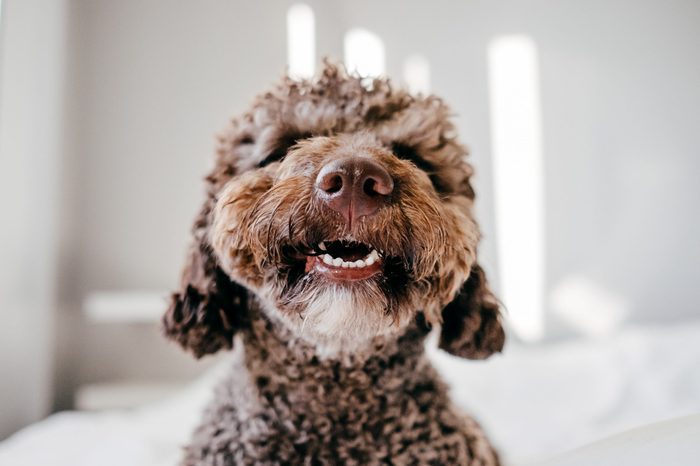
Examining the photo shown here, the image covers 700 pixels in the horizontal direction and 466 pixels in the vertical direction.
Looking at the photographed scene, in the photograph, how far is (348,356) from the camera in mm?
979

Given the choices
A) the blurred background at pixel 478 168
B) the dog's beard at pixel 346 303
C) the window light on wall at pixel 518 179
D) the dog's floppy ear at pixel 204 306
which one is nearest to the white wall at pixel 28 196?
the blurred background at pixel 478 168

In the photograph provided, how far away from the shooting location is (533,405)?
1868 millimetres

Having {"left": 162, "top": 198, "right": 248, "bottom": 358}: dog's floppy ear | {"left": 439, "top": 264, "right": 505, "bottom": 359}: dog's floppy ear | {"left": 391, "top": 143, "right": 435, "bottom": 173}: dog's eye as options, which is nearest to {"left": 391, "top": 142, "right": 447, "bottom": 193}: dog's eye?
{"left": 391, "top": 143, "right": 435, "bottom": 173}: dog's eye

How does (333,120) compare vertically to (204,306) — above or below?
above

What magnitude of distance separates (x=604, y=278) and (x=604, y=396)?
2.11 feet

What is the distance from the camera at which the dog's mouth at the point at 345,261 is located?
84cm

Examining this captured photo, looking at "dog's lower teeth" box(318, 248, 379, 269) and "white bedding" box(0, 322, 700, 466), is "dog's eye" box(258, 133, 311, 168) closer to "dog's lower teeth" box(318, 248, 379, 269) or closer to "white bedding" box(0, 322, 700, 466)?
"dog's lower teeth" box(318, 248, 379, 269)

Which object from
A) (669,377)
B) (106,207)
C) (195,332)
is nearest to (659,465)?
(195,332)

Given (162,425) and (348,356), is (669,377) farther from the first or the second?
(162,425)

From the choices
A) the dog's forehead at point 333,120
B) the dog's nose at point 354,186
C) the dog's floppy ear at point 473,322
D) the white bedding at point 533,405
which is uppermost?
the dog's forehead at point 333,120

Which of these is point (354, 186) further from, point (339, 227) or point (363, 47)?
point (363, 47)

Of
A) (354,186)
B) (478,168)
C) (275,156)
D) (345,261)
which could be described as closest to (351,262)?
(345,261)

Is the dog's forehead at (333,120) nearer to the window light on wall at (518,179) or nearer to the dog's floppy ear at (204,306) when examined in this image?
the dog's floppy ear at (204,306)

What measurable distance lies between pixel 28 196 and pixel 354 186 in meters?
1.25
